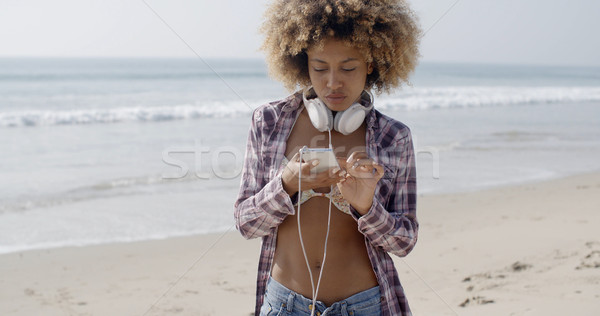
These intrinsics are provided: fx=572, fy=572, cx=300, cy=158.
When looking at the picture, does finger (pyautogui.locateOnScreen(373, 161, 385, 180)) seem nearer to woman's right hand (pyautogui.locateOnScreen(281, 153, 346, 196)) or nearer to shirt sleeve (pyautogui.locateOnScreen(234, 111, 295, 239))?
woman's right hand (pyautogui.locateOnScreen(281, 153, 346, 196))

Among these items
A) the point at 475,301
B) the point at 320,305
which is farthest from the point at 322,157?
the point at 475,301

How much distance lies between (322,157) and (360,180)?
0.15m

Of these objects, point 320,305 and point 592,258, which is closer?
point 320,305

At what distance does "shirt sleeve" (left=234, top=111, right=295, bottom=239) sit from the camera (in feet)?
6.20

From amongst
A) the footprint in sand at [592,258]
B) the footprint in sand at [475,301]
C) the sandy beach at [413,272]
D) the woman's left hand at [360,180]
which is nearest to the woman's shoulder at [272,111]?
the woman's left hand at [360,180]

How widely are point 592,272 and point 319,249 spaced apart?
142 inches

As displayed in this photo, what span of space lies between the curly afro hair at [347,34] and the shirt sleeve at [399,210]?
14.8 inches

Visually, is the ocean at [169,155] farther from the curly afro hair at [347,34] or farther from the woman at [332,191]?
the woman at [332,191]

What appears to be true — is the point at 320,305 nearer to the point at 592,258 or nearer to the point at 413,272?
the point at 413,272

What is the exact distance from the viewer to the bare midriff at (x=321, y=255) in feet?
6.48

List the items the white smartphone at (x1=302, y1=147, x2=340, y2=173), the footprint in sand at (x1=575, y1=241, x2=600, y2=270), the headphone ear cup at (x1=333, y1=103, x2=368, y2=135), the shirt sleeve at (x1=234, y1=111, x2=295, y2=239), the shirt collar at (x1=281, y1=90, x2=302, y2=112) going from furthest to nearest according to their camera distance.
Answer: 1. the footprint in sand at (x1=575, y1=241, x2=600, y2=270)
2. the shirt collar at (x1=281, y1=90, x2=302, y2=112)
3. the headphone ear cup at (x1=333, y1=103, x2=368, y2=135)
4. the shirt sleeve at (x1=234, y1=111, x2=295, y2=239)
5. the white smartphone at (x1=302, y1=147, x2=340, y2=173)

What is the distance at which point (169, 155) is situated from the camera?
399 inches

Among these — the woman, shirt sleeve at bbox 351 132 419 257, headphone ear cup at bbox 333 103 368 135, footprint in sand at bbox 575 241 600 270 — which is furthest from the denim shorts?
footprint in sand at bbox 575 241 600 270

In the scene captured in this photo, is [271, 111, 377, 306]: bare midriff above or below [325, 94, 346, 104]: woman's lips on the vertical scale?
below
